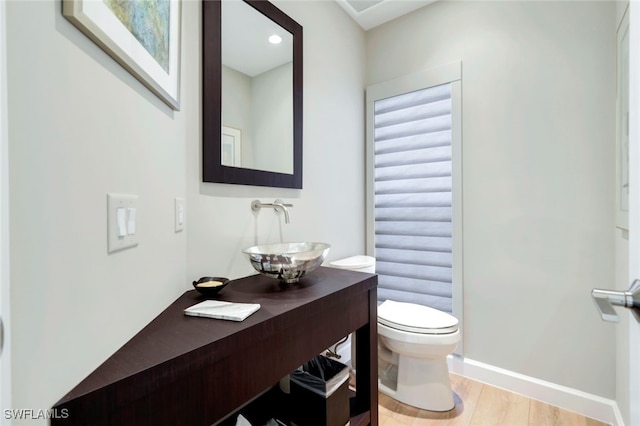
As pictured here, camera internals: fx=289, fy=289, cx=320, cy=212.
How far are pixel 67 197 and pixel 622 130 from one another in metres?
2.13

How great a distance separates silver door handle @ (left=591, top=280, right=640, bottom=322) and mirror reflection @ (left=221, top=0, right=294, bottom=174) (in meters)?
1.31

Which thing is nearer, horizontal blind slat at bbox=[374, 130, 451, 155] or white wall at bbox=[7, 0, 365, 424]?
white wall at bbox=[7, 0, 365, 424]

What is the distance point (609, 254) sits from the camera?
5.14 feet

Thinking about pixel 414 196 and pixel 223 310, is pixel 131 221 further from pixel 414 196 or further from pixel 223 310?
pixel 414 196

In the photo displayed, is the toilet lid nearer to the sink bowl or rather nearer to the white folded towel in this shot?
the sink bowl

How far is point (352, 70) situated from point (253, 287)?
1.90 metres

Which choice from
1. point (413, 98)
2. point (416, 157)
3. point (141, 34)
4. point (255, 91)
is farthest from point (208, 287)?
point (413, 98)

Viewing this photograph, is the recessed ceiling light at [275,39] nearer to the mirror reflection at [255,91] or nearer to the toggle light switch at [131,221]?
the mirror reflection at [255,91]

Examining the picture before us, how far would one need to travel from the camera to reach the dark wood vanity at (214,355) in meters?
0.53

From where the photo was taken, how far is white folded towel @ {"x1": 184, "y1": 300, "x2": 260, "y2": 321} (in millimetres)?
821

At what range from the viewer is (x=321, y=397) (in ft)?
3.82

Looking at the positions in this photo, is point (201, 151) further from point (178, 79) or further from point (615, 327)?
point (615, 327)

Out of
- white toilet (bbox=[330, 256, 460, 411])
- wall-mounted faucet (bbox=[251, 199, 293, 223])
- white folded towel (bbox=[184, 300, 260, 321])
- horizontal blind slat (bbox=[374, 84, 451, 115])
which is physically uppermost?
horizontal blind slat (bbox=[374, 84, 451, 115])

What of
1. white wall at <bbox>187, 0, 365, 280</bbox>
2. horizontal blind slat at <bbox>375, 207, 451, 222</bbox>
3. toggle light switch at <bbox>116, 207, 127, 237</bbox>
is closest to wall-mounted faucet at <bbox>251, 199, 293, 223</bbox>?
white wall at <bbox>187, 0, 365, 280</bbox>
